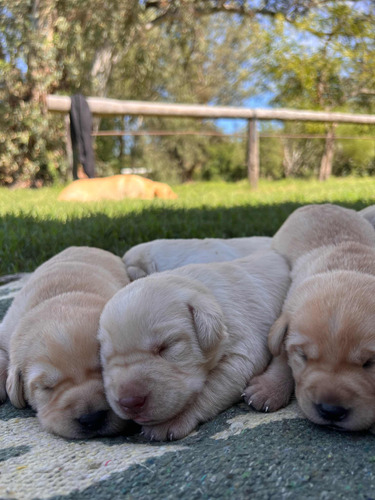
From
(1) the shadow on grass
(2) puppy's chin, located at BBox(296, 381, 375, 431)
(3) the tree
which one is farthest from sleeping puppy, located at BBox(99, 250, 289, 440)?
(3) the tree

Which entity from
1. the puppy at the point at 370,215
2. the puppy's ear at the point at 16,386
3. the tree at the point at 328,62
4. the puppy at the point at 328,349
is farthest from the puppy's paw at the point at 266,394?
the tree at the point at 328,62

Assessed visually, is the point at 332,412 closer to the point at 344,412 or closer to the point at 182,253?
the point at 344,412

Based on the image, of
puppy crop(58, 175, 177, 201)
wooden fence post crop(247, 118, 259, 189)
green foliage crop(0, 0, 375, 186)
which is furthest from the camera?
green foliage crop(0, 0, 375, 186)

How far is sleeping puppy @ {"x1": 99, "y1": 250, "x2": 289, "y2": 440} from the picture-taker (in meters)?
1.96

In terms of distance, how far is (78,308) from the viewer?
2.36 m

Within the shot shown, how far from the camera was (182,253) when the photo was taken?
3.88 metres

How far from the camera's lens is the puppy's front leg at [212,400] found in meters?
2.03

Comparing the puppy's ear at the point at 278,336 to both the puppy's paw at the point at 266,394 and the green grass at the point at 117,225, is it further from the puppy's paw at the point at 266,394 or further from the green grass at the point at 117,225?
the green grass at the point at 117,225

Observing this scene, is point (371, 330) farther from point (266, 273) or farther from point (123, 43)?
point (123, 43)

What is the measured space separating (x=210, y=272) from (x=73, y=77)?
13164 mm

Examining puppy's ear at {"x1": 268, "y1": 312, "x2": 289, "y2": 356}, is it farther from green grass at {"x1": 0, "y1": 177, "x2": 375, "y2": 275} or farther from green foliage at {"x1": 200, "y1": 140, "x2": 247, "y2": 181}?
green foliage at {"x1": 200, "y1": 140, "x2": 247, "y2": 181}

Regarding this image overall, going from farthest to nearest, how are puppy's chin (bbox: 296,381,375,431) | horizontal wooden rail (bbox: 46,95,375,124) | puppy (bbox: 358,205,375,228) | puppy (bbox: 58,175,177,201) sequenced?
1. horizontal wooden rail (bbox: 46,95,375,124)
2. puppy (bbox: 58,175,177,201)
3. puppy (bbox: 358,205,375,228)
4. puppy's chin (bbox: 296,381,375,431)

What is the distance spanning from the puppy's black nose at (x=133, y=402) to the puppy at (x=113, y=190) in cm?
753

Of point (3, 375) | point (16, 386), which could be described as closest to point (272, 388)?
point (16, 386)
